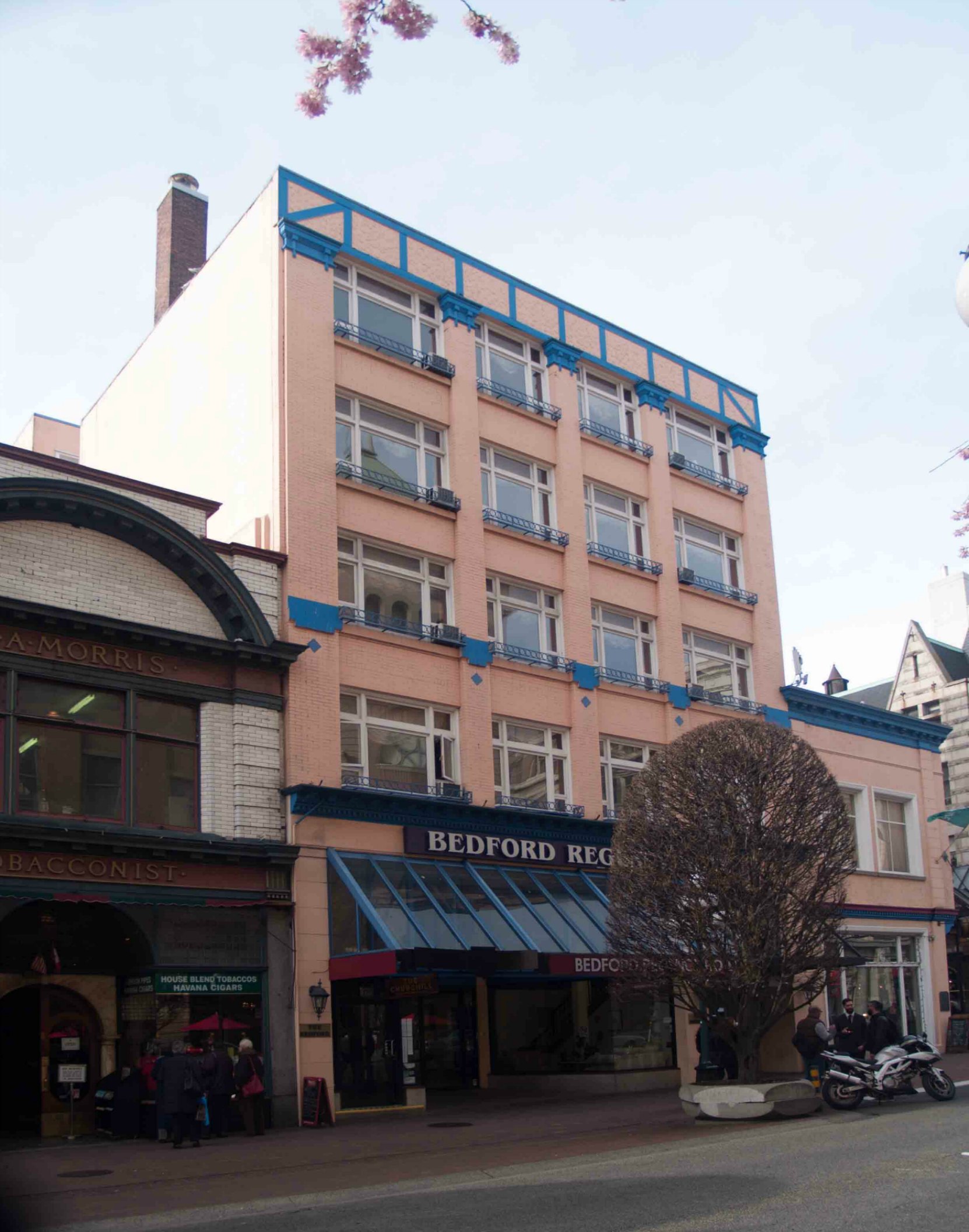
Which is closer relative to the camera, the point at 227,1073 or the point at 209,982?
the point at 227,1073

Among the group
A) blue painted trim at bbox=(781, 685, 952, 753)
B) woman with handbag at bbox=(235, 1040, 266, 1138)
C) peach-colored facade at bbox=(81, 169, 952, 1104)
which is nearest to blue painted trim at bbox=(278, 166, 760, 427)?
peach-colored facade at bbox=(81, 169, 952, 1104)

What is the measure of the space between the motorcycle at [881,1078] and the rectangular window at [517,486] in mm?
15042

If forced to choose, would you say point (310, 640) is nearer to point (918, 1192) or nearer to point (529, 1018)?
point (529, 1018)

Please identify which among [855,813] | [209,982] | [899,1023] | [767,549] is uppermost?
[767,549]

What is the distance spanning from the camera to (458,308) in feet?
103

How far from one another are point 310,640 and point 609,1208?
51.5ft

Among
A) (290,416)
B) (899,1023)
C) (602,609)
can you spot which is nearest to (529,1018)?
(602,609)

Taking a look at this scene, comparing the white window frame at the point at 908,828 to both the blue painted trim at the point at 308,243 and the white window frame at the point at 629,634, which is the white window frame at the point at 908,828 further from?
the blue painted trim at the point at 308,243

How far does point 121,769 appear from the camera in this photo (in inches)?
910

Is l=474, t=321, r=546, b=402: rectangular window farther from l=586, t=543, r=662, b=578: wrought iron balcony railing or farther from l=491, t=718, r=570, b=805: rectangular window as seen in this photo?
l=491, t=718, r=570, b=805: rectangular window

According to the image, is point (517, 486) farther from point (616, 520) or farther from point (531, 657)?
point (531, 657)

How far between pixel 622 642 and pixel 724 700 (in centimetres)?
358

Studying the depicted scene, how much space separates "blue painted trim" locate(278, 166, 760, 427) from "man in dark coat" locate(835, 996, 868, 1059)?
1793 centimetres

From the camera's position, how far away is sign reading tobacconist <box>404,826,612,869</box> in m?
26.4
